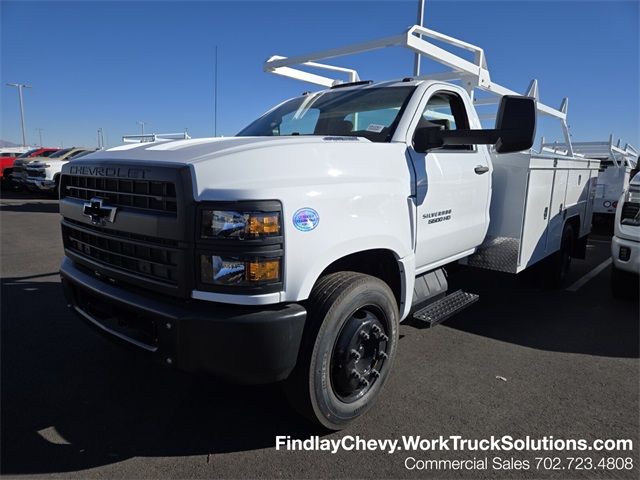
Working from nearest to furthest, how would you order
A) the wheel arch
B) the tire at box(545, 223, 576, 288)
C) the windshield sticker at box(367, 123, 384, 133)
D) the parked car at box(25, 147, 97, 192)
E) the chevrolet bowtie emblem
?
the chevrolet bowtie emblem → the wheel arch → the windshield sticker at box(367, 123, 384, 133) → the tire at box(545, 223, 576, 288) → the parked car at box(25, 147, 97, 192)

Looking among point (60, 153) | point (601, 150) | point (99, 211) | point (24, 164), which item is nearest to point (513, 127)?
point (99, 211)

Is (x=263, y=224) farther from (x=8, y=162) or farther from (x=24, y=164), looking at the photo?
(x=8, y=162)

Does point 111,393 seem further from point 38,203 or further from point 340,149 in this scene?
point 38,203

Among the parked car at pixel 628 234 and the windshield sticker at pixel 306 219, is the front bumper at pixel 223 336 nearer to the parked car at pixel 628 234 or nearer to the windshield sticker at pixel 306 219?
the windshield sticker at pixel 306 219

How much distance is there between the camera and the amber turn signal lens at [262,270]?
2133 millimetres

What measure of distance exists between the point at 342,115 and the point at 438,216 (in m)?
1.08

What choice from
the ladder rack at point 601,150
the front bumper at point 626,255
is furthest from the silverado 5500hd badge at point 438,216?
the ladder rack at point 601,150

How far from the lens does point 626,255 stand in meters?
4.94

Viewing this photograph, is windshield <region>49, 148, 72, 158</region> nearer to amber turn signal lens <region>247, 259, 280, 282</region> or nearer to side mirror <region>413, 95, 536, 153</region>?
amber turn signal lens <region>247, 259, 280, 282</region>

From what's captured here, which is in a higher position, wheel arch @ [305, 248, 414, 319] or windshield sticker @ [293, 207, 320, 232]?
windshield sticker @ [293, 207, 320, 232]

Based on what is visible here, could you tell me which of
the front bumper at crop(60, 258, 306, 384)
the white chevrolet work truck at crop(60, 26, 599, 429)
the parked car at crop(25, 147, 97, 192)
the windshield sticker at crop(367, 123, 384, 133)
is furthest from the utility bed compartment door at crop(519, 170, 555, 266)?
the parked car at crop(25, 147, 97, 192)

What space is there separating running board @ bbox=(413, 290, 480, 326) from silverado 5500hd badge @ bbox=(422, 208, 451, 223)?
2.20 feet

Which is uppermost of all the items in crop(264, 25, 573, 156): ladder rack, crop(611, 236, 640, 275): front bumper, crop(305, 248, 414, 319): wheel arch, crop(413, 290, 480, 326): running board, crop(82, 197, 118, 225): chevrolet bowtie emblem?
crop(264, 25, 573, 156): ladder rack

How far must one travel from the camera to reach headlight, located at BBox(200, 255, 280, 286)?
2.14 metres
